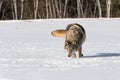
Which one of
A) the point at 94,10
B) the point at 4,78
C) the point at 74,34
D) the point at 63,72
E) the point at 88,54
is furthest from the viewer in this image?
the point at 94,10

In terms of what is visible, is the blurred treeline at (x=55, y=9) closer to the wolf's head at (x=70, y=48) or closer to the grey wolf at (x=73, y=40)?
the grey wolf at (x=73, y=40)

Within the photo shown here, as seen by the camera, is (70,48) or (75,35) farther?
(75,35)

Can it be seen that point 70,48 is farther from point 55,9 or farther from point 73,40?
point 55,9

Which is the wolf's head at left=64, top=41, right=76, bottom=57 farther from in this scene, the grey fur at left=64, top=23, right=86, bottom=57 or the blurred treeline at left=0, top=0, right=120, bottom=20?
the blurred treeline at left=0, top=0, right=120, bottom=20

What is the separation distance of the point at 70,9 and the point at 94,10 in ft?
8.02

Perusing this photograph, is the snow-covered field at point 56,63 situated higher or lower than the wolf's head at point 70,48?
lower

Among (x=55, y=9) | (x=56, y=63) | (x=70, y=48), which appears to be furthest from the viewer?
(x=55, y=9)

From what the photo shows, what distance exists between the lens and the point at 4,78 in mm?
7863

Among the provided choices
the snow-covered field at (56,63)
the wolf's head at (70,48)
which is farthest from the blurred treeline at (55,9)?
the wolf's head at (70,48)

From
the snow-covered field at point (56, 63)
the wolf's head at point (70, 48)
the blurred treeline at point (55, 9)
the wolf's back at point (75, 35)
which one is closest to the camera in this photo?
the snow-covered field at point (56, 63)

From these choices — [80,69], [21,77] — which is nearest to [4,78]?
[21,77]

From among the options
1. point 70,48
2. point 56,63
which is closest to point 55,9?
point 70,48

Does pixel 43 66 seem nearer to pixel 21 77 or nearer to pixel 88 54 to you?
pixel 21 77

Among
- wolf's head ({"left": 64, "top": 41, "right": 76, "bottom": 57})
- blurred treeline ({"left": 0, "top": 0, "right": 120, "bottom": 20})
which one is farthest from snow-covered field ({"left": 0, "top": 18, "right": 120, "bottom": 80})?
blurred treeline ({"left": 0, "top": 0, "right": 120, "bottom": 20})
